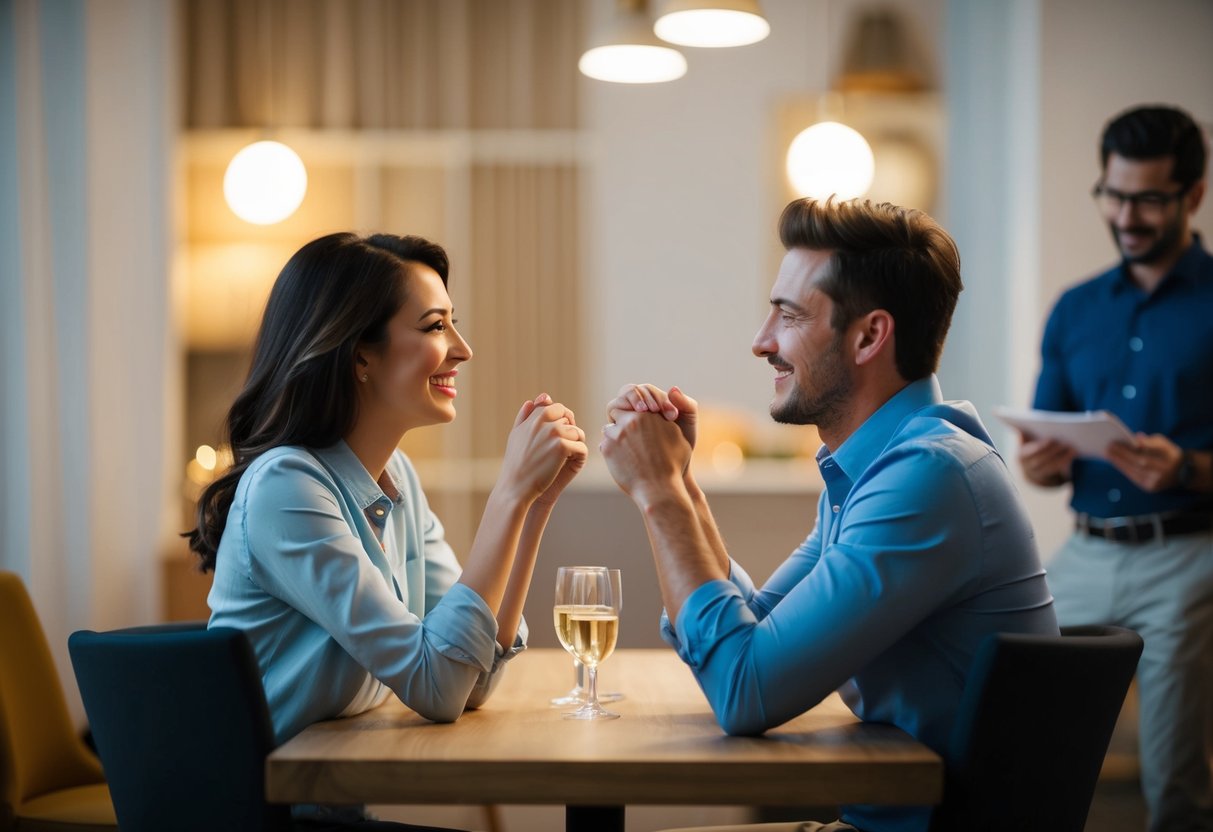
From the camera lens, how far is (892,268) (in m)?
1.61

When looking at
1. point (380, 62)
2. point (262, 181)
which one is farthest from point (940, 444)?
point (380, 62)

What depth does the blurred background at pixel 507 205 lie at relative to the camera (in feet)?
12.2

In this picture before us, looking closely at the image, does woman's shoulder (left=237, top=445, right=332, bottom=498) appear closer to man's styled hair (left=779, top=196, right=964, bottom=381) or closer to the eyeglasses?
man's styled hair (left=779, top=196, right=964, bottom=381)

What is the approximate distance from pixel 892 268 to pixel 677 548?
18.2 inches

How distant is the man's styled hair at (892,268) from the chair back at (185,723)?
0.86 meters

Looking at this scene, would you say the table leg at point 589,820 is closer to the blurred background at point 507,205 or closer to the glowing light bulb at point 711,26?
the blurred background at point 507,205

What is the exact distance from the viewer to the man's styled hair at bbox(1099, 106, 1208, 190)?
2.97 meters

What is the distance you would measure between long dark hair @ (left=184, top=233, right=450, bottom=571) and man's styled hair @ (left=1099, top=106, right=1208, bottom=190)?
2.02 metres

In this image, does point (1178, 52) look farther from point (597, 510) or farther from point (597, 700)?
point (597, 700)

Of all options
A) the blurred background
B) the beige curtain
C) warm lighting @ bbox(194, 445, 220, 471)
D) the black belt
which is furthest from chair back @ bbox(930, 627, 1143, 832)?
the beige curtain

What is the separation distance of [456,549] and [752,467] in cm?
138

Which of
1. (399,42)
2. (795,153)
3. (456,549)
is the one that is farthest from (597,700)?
(399,42)

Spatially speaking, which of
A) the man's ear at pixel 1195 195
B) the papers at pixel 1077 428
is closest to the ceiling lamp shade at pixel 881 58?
the man's ear at pixel 1195 195

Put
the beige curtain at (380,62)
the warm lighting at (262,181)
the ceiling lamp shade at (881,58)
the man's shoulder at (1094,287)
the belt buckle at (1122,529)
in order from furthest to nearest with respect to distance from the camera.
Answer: the ceiling lamp shade at (881,58) < the beige curtain at (380,62) < the warm lighting at (262,181) < the man's shoulder at (1094,287) < the belt buckle at (1122,529)
